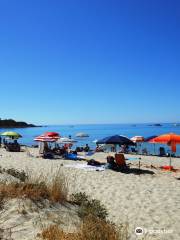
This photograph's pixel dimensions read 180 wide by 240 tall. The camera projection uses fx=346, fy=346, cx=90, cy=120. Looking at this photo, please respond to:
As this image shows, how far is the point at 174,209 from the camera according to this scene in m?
8.58

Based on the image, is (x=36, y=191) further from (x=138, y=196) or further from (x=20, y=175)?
(x=138, y=196)

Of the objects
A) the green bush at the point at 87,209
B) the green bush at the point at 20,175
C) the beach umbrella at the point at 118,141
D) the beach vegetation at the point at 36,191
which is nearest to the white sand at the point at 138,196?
the green bush at the point at 20,175

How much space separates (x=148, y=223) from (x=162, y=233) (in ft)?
2.42

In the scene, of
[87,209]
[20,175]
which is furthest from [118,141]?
[87,209]

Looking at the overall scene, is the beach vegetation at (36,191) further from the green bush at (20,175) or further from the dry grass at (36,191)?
the green bush at (20,175)

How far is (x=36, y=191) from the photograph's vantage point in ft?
21.3

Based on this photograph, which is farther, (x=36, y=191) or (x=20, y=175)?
(x=20, y=175)

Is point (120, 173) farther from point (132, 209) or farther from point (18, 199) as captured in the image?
point (18, 199)

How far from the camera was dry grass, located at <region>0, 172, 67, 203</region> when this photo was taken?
20.5ft

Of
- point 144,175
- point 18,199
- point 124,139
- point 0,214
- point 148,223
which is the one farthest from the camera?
point 124,139

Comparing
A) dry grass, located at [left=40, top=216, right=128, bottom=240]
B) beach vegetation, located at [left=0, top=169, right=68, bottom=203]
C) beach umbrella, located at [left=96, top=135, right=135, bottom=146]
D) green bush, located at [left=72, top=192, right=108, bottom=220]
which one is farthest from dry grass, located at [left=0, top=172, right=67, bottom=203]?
beach umbrella, located at [left=96, top=135, right=135, bottom=146]

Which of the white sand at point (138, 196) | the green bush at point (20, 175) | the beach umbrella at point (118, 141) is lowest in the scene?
the white sand at point (138, 196)

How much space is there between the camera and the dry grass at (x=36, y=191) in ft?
20.5

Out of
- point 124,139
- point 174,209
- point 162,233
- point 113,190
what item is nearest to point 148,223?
point 162,233
